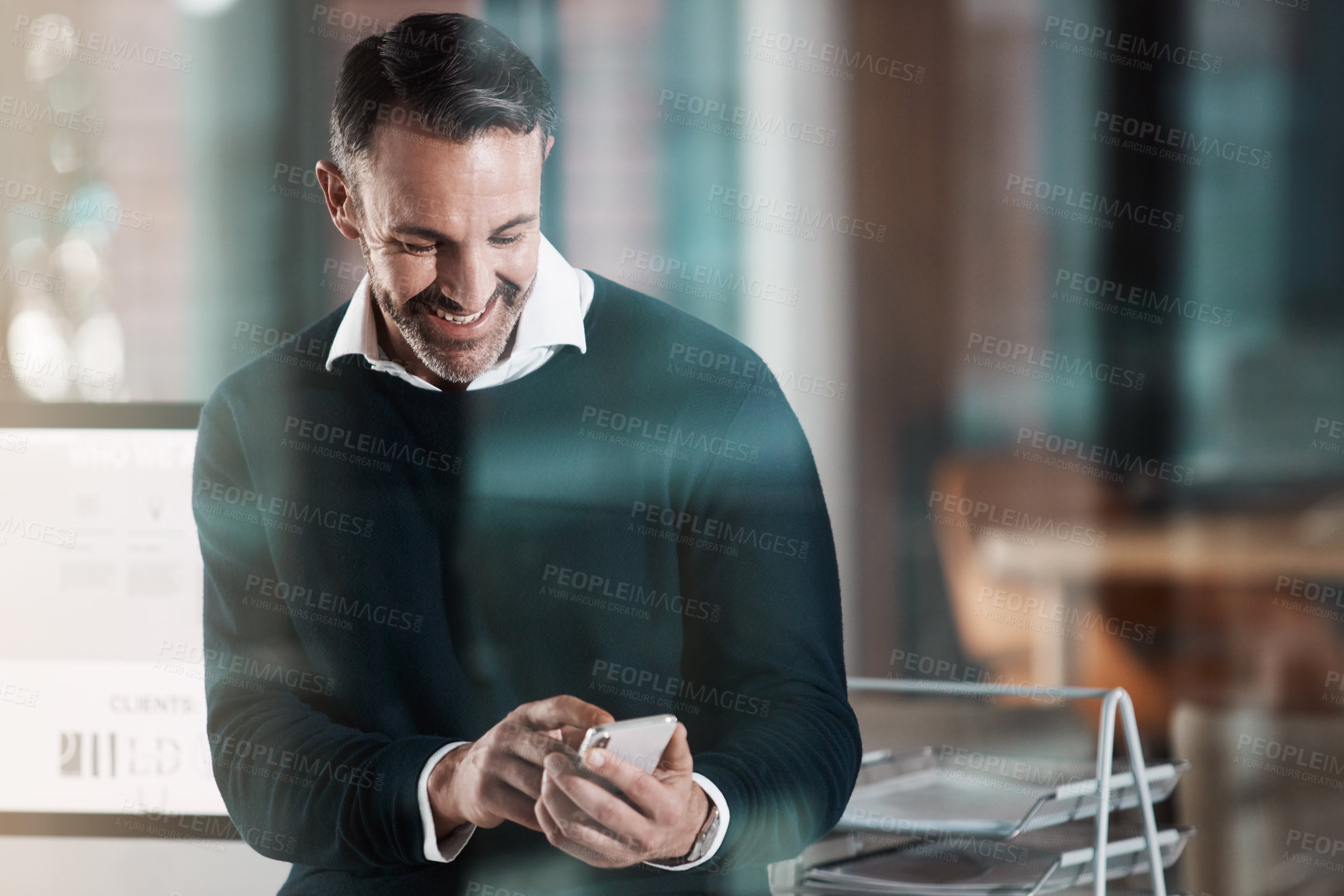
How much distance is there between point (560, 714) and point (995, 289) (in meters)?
0.76

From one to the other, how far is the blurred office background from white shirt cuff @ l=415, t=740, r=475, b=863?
0.28 meters

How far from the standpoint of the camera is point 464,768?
1.23 meters

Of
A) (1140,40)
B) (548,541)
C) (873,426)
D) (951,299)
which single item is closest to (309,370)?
(548,541)

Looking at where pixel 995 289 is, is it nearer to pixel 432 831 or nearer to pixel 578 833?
pixel 578 833

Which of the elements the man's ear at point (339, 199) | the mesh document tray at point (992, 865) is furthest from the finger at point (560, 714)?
the man's ear at point (339, 199)

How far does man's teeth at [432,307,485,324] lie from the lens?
4.29 ft

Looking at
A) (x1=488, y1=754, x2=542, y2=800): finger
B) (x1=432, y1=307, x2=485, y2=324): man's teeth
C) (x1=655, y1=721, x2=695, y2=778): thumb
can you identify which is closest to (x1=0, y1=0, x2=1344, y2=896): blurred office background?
(x1=432, y1=307, x2=485, y2=324): man's teeth

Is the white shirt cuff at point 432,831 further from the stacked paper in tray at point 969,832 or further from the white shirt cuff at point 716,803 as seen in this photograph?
the stacked paper in tray at point 969,832

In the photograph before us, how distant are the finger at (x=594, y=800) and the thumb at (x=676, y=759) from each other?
5cm

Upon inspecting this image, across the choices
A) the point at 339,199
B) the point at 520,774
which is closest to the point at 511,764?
the point at 520,774

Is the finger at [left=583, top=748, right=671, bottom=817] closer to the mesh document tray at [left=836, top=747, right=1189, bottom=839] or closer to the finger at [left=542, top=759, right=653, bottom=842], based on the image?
the finger at [left=542, top=759, right=653, bottom=842]

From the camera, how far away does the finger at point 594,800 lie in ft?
3.72

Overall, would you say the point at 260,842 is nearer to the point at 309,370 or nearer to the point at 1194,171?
the point at 309,370

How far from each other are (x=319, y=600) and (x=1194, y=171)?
1208 mm
